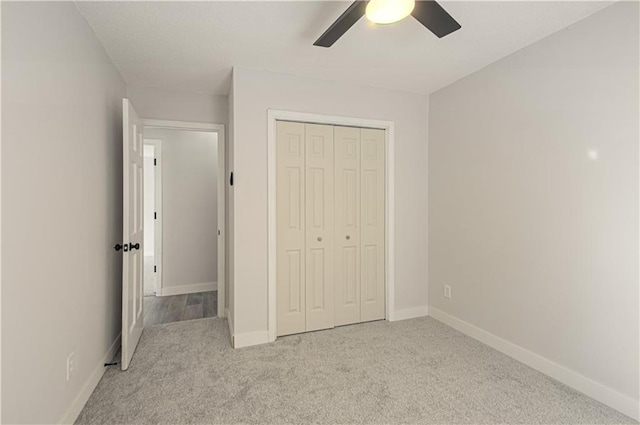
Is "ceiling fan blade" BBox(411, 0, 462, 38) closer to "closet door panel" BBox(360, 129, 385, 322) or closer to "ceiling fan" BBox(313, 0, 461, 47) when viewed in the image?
"ceiling fan" BBox(313, 0, 461, 47)

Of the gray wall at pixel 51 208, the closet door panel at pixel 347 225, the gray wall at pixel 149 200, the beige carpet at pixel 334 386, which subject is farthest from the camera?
the gray wall at pixel 149 200

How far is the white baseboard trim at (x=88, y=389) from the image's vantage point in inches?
66.3

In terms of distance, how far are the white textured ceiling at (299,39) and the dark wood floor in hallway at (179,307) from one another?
2.41 m

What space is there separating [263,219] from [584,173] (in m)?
2.34

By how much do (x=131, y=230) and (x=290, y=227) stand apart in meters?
1.28

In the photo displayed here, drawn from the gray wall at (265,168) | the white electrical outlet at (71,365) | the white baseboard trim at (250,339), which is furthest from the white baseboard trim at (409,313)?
the white electrical outlet at (71,365)

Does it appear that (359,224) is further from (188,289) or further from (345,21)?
(188,289)

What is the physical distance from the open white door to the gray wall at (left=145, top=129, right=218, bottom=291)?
4.66 ft

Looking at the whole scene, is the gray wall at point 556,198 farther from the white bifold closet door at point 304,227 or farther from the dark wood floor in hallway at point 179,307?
the dark wood floor in hallway at point 179,307

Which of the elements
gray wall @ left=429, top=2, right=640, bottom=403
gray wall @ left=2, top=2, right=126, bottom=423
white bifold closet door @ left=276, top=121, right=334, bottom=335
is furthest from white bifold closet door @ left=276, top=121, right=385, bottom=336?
gray wall @ left=2, top=2, right=126, bottom=423

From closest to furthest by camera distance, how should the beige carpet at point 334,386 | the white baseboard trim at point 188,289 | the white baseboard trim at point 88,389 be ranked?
the white baseboard trim at point 88,389 → the beige carpet at point 334,386 → the white baseboard trim at point 188,289

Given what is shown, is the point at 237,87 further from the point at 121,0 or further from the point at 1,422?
the point at 1,422

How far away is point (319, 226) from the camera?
3.01m

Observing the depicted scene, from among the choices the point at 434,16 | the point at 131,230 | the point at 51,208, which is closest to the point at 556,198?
the point at 434,16
